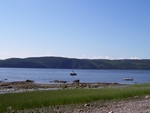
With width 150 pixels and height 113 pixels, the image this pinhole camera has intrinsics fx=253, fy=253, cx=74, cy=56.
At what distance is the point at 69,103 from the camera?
2795 centimetres

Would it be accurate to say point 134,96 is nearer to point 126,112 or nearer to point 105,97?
point 105,97

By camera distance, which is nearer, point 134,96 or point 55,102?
point 55,102

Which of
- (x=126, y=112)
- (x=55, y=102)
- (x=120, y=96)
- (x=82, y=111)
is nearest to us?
(x=126, y=112)

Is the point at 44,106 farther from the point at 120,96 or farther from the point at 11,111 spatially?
the point at 120,96

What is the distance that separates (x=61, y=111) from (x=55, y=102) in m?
4.63

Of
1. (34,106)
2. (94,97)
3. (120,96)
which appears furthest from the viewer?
(120,96)

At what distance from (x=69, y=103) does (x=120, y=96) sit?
339 inches

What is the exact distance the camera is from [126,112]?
20.0 m

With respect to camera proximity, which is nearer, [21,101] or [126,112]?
[126,112]

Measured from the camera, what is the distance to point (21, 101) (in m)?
26.0

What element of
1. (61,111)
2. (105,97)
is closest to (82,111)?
(61,111)

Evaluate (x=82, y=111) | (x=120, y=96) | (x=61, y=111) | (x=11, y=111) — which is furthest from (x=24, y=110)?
(x=120, y=96)

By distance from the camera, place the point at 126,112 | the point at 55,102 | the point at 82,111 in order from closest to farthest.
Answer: the point at 126,112
the point at 82,111
the point at 55,102

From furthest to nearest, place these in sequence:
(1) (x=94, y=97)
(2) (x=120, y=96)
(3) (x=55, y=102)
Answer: (2) (x=120, y=96) < (1) (x=94, y=97) < (3) (x=55, y=102)
